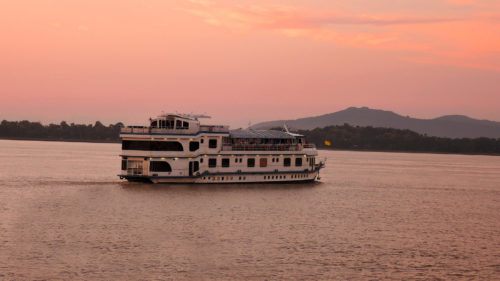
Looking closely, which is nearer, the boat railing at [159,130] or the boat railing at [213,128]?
the boat railing at [159,130]

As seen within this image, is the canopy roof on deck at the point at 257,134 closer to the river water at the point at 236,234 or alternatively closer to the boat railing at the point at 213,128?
the boat railing at the point at 213,128

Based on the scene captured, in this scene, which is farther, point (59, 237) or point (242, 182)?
point (242, 182)

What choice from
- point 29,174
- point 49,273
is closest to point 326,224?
point 49,273

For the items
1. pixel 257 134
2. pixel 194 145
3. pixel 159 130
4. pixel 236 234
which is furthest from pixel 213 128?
pixel 236 234

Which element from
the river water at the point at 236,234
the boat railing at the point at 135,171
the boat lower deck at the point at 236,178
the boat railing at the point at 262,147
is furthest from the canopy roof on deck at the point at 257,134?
the boat railing at the point at 135,171

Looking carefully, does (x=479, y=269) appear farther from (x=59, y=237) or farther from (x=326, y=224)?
(x=59, y=237)

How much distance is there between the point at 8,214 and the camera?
44.7m

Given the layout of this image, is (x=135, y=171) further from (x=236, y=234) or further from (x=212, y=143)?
(x=236, y=234)

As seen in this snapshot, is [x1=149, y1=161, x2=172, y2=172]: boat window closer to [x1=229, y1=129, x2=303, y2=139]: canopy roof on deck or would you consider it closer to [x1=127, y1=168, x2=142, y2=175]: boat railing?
[x1=127, y1=168, x2=142, y2=175]: boat railing

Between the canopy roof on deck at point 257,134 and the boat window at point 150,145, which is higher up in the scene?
Result: the canopy roof on deck at point 257,134

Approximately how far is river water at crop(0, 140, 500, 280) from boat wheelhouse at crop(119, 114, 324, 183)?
1.49 meters

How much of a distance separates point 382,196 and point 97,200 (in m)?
33.0

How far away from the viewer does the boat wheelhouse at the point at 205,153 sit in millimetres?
58156

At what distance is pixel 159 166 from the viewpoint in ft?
192
